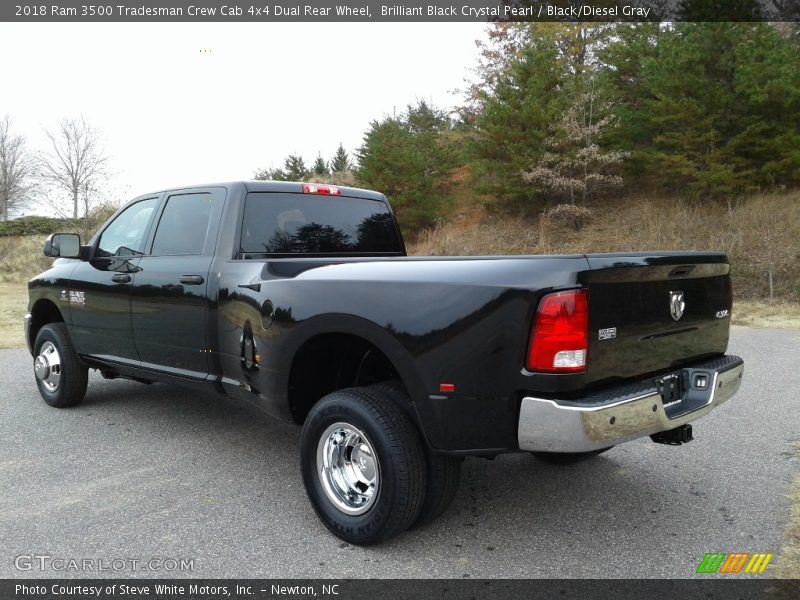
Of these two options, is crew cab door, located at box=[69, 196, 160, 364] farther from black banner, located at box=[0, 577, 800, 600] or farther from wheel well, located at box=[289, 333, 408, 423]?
black banner, located at box=[0, 577, 800, 600]

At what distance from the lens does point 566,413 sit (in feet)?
8.11

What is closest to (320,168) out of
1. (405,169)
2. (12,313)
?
(405,169)

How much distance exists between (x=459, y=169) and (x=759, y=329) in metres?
20.2

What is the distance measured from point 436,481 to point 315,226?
2189 millimetres

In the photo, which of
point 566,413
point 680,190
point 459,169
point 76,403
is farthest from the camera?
point 459,169

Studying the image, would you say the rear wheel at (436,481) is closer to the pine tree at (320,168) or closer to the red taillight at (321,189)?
the red taillight at (321,189)

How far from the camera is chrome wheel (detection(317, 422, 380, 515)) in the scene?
3.11 m

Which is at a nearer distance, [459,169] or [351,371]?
[351,371]

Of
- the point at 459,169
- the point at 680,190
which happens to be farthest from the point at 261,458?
the point at 459,169

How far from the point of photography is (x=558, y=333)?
252cm

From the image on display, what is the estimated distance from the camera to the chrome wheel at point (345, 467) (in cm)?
311

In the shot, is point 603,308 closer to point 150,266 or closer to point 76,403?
point 150,266

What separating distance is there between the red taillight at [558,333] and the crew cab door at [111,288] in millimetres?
3254

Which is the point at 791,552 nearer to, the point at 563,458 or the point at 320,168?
the point at 563,458
